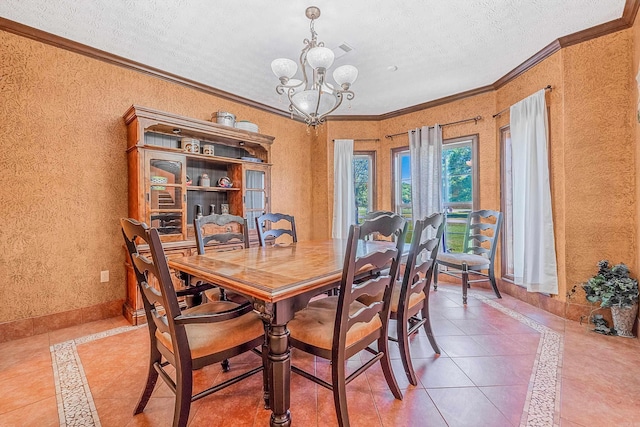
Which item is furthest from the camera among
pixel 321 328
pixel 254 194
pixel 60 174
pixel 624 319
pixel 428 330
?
pixel 254 194

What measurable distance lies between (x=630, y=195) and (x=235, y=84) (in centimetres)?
401

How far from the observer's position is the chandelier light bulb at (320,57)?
6.33 feet

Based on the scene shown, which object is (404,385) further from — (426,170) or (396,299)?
(426,170)

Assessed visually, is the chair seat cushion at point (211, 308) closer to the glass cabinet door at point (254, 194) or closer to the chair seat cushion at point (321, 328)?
the chair seat cushion at point (321, 328)

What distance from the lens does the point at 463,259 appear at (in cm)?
322

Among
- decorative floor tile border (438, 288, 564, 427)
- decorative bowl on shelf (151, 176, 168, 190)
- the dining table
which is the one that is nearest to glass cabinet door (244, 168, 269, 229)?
decorative bowl on shelf (151, 176, 168, 190)

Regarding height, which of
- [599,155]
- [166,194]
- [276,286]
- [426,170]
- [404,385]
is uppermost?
[426,170]

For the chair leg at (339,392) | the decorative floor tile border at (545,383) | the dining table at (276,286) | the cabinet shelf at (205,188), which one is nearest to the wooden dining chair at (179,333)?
the dining table at (276,286)

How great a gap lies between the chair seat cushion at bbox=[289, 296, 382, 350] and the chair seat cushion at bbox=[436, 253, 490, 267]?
2062mm

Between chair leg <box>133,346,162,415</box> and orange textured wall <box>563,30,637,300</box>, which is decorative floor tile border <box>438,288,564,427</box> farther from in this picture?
chair leg <box>133,346,162,415</box>

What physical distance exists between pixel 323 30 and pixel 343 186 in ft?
8.18

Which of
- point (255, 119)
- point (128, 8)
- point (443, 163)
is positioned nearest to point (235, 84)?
point (255, 119)

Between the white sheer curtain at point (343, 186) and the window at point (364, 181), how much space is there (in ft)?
0.48

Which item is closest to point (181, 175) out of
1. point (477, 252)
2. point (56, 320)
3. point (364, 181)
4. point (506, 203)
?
point (56, 320)
